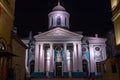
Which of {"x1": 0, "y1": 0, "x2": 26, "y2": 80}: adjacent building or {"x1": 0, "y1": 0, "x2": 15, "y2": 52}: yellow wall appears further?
{"x1": 0, "y1": 0, "x2": 15, "y2": 52}: yellow wall

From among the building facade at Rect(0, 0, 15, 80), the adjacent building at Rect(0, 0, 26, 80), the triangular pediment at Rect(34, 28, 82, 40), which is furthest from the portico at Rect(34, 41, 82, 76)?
the building facade at Rect(0, 0, 15, 80)

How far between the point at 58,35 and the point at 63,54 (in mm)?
3805

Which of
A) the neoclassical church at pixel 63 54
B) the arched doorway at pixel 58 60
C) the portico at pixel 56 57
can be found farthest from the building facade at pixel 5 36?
the arched doorway at pixel 58 60

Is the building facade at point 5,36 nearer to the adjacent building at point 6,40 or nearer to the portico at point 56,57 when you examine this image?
the adjacent building at point 6,40

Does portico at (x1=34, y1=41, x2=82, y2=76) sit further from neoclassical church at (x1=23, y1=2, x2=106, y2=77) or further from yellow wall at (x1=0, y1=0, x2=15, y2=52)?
yellow wall at (x1=0, y1=0, x2=15, y2=52)

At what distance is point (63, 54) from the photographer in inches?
1297

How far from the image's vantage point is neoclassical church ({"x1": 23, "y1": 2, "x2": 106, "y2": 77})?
3209 cm

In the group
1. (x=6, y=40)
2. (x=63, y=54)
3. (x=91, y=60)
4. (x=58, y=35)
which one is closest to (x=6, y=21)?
(x=6, y=40)

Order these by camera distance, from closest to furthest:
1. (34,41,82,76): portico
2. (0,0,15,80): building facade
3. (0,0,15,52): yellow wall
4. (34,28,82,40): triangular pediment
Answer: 1. (0,0,15,80): building facade
2. (0,0,15,52): yellow wall
3. (34,41,82,76): portico
4. (34,28,82,40): triangular pediment

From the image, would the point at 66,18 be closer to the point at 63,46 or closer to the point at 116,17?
the point at 63,46

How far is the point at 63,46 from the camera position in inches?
1303

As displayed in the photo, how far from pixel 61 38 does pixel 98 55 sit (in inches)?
322

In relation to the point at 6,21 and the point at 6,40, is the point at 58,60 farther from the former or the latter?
the point at 6,21

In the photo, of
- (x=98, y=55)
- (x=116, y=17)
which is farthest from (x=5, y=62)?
(x=98, y=55)
